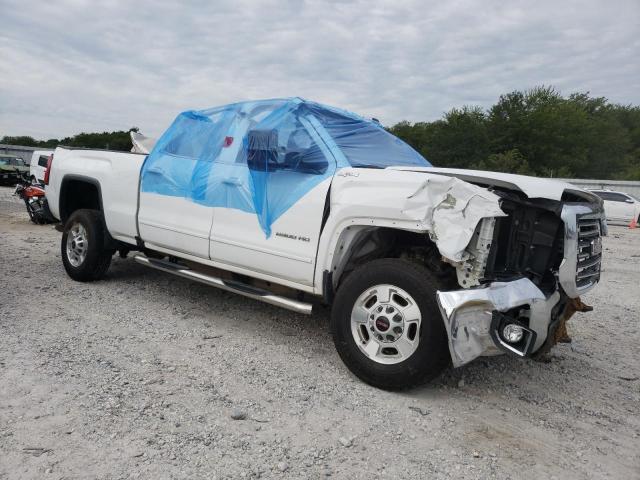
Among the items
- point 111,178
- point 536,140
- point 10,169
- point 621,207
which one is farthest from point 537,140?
point 111,178

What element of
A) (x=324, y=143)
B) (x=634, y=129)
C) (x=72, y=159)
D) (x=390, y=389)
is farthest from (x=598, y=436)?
(x=634, y=129)

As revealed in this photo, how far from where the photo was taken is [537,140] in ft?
152

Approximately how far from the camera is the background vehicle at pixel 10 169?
984 inches

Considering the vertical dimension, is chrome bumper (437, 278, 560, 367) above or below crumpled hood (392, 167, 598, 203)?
below

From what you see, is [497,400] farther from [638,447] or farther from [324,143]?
[324,143]

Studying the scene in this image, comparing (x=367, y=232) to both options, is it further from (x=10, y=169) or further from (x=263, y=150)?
(x=10, y=169)

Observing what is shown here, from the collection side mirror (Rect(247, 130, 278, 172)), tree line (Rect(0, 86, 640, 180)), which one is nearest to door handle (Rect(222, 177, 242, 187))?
side mirror (Rect(247, 130, 278, 172))

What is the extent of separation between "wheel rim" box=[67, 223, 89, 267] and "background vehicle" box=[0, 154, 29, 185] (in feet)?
71.6

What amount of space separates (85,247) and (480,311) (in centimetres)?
461

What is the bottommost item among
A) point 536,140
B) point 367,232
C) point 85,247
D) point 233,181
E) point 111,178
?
point 85,247

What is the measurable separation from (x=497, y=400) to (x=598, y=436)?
2.09 feet

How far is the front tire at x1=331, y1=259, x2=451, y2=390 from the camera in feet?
10.7

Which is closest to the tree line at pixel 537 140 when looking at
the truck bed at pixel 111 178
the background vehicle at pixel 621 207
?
the background vehicle at pixel 621 207

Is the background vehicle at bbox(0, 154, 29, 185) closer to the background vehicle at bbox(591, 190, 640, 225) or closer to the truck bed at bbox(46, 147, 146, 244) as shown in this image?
the truck bed at bbox(46, 147, 146, 244)
